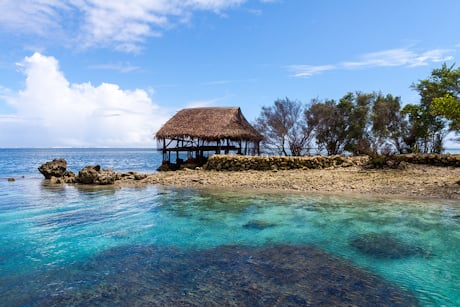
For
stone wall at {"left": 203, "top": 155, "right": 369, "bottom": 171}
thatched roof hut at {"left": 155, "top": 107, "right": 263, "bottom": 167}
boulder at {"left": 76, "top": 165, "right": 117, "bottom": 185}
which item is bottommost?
boulder at {"left": 76, "top": 165, "right": 117, "bottom": 185}

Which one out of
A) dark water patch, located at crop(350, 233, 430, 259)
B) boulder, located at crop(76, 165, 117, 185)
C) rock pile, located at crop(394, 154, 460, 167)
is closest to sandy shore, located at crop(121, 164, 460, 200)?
rock pile, located at crop(394, 154, 460, 167)

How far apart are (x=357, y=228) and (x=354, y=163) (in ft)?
37.9

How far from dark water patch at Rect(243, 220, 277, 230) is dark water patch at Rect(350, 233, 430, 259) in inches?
86.3

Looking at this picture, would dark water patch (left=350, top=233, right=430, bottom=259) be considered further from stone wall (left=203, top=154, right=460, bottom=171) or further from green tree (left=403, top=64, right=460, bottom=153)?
green tree (left=403, top=64, right=460, bottom=153)

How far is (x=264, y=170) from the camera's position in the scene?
1956 cm

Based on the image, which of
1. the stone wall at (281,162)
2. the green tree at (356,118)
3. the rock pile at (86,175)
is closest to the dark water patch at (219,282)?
the rock pile at (86,175)

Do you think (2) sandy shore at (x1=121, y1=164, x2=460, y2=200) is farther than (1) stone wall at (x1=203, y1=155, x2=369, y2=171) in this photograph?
No

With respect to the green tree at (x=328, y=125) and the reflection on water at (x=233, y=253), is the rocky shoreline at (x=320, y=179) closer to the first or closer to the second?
the reflection on water at (x=233, y=253)

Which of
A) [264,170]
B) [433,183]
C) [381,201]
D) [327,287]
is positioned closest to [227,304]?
[327,287]

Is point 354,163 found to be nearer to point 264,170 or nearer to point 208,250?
point 264,170

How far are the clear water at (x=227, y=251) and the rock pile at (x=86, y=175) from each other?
5.81 metres

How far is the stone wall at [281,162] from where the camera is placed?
19.1m

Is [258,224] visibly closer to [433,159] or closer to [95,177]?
[95,177]

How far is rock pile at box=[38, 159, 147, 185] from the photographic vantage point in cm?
1769
